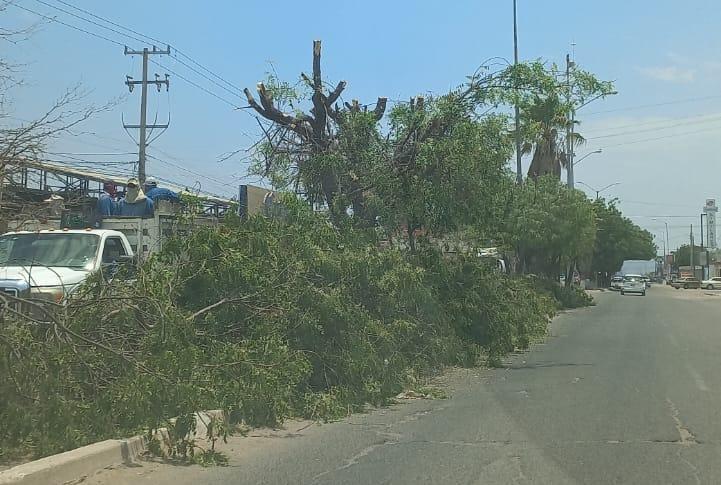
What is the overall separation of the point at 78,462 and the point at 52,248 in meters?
7.17

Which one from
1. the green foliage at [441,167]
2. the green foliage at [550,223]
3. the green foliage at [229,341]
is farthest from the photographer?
the green foliage at [550,223]

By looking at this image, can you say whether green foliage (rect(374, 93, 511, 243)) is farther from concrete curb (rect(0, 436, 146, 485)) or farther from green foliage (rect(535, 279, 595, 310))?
green foliage (rect(535, 279, 595, 310))

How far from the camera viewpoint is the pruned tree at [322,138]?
58.5ft

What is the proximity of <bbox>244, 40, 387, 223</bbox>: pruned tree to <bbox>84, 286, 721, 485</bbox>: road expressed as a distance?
230 inches

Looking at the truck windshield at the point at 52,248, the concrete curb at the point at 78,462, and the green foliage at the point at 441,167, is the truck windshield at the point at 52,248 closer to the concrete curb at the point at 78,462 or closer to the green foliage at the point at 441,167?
the concrete curb at the point at 78,462

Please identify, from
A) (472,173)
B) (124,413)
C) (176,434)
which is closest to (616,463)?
(176,434)

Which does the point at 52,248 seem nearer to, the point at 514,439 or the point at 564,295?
the point at 514,439

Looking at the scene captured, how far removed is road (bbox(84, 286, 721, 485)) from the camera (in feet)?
22.8

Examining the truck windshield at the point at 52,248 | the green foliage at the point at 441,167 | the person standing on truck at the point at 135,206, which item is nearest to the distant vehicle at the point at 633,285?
the green foliage at the point at 441,167

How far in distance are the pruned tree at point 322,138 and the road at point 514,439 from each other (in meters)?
5.85

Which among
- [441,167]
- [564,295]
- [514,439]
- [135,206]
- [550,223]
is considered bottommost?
[514,439]

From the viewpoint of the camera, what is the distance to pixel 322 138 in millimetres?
18516

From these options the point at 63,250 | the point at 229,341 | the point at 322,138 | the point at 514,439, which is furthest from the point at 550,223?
the point at 514,439

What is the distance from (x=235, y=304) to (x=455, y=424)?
3.37 m
